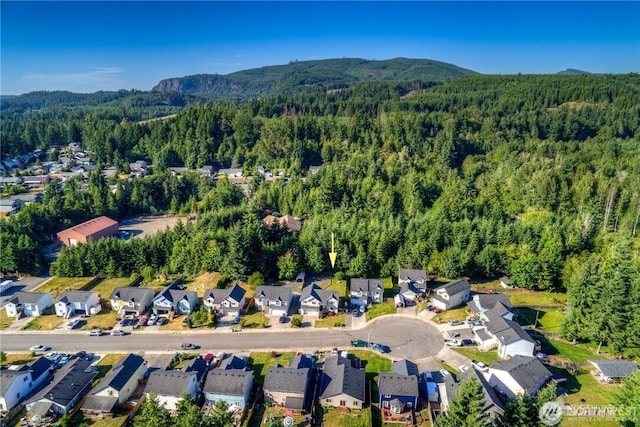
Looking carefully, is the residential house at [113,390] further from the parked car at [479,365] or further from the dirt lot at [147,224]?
the dirt lot at [147,224]

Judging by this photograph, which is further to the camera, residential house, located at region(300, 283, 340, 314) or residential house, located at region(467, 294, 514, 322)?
residential house, located at region(300, 283, 340, 314)

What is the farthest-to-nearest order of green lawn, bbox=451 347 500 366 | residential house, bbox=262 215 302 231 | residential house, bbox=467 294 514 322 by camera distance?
residential house, bbox=262 215 302 231 → residential house, bbox=467 294 514 322 → green lawn, bbox=451 347 500 366

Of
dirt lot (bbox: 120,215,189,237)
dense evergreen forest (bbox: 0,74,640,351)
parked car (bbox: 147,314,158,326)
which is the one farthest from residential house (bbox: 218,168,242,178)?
parked car (bbox: 147,314,158,326)

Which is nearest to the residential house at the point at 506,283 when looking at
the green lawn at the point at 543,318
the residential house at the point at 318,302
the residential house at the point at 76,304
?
the green lawn at the point at 543,318

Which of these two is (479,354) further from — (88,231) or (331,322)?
(88,231)

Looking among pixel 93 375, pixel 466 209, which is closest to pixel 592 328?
pixel 466 209

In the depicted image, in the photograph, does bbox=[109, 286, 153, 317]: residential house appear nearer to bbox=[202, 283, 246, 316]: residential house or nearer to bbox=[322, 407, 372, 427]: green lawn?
bbox=[202, 283, 246, 316]: residential house
